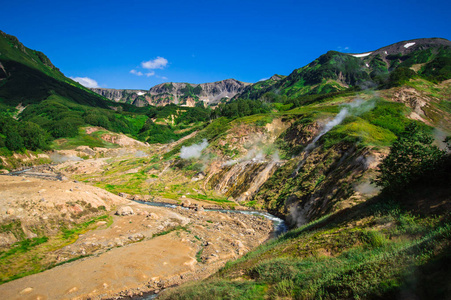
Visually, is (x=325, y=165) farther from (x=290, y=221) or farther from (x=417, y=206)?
(x=417, y=206)

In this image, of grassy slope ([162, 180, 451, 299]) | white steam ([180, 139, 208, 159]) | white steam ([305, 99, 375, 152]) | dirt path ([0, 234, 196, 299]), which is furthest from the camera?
white steam ([180, 139, 208, 159])

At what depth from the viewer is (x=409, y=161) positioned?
15.6 m

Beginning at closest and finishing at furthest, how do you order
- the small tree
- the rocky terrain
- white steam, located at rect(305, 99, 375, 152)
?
the small tree → the rocky terrain → white steam, located at rect(305, 99, 375, 152)

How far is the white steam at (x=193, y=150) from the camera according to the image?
74.7 metres

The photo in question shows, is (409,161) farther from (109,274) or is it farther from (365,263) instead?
(109,274)

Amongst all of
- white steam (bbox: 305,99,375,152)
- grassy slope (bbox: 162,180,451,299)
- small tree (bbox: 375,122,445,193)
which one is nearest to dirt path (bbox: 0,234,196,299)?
grassy slope (bbox: 162,180,451,299)

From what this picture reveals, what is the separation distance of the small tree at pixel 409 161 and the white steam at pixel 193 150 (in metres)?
60.6

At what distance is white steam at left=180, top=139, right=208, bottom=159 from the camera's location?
7469 centimetres

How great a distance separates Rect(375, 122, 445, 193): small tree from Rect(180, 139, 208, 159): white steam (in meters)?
60.6

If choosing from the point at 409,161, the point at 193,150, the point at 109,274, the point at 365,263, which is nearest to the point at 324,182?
the point at 409,161

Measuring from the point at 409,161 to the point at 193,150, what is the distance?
65700 mm

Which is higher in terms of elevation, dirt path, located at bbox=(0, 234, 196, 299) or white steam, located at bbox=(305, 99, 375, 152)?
white steam, located at bbox=(305, 99, 375, 152)

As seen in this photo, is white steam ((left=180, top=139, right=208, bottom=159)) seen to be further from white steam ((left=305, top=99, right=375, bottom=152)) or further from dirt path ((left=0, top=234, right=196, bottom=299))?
dirt path ((left=0, top=234, right=196, bottom=299))

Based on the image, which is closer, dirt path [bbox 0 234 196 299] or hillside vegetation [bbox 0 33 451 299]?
hillside vegetation [bbox 0 33 451 299]
